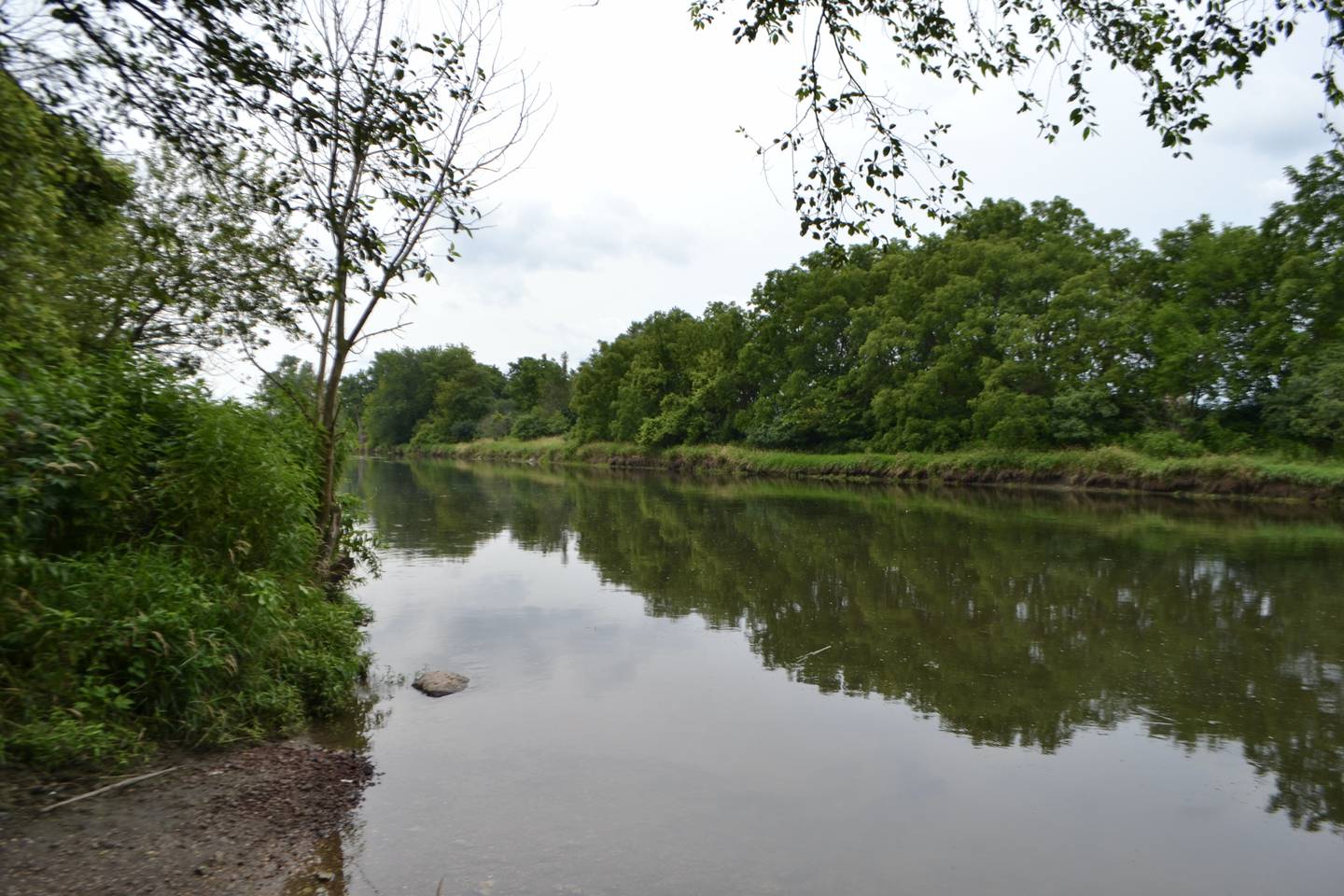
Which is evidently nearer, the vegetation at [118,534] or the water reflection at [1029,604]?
the vegetation at [118,534]

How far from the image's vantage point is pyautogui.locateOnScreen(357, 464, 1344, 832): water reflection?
731 centimetres

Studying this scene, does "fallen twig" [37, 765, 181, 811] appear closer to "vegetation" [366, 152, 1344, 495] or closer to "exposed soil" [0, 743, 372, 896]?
"exposed soil" [0, 743, 372, 896]

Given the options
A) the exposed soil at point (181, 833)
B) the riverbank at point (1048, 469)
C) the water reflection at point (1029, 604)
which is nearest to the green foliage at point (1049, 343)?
the riverbank at point (1048, 469)

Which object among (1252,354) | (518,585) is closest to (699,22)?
(518,585)

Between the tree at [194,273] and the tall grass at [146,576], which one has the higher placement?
the tree at [194,273]

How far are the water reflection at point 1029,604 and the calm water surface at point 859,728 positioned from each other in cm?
6

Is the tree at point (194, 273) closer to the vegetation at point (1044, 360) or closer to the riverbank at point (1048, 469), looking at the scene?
the vegetation at point (1044, 360)

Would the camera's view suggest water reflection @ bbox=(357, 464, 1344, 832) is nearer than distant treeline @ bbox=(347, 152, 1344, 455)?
Yes

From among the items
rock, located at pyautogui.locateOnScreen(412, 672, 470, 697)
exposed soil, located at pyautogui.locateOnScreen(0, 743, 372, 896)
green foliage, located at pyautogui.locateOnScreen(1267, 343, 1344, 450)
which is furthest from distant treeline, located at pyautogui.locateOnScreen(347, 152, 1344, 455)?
exposed soil, located at pyautogui.locateOnScreen(0, 743, 372, 896)

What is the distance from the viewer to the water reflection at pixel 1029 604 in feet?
24.0

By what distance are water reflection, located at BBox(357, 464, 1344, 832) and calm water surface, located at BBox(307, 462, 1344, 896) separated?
6 cm

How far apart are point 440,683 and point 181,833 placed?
11.9 feet

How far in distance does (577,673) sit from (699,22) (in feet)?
20.0

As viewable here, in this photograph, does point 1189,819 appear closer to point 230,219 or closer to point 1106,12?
point 1106,12
